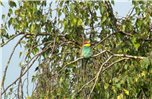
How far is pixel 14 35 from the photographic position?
414 centimetres

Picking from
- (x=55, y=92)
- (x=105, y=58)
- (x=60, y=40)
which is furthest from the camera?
(x=60, y=40)

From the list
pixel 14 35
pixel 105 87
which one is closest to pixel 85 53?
pixel 105 87

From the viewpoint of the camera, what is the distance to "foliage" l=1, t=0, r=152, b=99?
362 cm

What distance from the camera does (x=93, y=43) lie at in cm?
416

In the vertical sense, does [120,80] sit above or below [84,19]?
below

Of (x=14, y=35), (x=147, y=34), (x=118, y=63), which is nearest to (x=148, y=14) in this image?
(x=147, y=34)

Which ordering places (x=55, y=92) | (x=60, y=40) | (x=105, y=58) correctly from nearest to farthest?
(x=55, y=92) → (x=105, y=58) → (x=60, y=40)

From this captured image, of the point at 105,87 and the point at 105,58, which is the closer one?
the point at 105,87

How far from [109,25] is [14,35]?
2.74 feet

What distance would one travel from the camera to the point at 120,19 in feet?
14.2

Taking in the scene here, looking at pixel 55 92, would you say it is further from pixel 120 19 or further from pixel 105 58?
pixel 120 19

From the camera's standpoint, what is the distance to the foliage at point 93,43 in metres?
3.62

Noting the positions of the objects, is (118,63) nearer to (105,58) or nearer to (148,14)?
(105,58)

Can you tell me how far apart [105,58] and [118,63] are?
0.17 m
